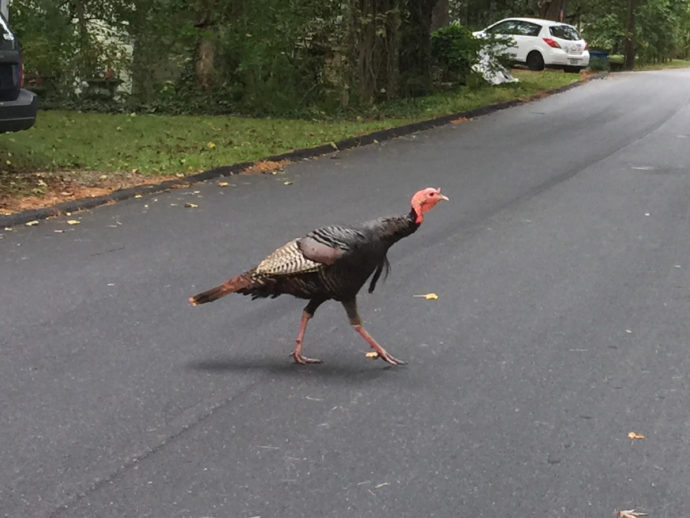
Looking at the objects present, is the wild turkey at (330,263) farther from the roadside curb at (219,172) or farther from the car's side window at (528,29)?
the car's side window at (528,29)

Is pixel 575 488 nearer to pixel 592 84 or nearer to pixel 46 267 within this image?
pixel 46 267

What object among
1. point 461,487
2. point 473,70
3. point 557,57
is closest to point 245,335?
point 461,487

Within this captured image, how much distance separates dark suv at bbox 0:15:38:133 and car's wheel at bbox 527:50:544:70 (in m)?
25.4

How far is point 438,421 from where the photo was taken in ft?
14.8

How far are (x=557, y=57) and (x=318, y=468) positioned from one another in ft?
101

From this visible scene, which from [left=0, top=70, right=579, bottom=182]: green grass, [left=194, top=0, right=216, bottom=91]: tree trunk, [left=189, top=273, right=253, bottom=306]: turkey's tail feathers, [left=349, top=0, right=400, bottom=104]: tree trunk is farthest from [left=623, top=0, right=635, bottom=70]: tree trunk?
[left=189, top=273, right=253, bottom=306]: turkey's tail feathers

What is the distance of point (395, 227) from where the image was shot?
4887 millimetres

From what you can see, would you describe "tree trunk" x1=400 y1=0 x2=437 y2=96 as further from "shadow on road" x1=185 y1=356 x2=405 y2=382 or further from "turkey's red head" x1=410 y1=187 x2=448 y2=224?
"turkey's red head" x1=410 y1=187 x2=448 y2=224

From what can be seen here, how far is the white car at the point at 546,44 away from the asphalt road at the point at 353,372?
24.1 metres

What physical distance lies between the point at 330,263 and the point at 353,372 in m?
0.68

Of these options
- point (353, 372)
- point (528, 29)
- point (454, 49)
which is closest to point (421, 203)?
point (353, 372)

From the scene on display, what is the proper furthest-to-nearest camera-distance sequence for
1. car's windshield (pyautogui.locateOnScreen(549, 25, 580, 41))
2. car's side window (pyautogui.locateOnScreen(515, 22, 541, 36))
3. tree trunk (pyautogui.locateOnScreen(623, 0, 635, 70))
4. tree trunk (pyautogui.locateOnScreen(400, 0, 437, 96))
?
tree trunk (pyautogui.locateOnScreen(623, 0, 635, 70)), car's side window (pyautogui.locateOnScreen(515, 22, 541, 36)), car's windshield (pyautogui.locateOnScreen(549, 25, 580, 41)), tree trunk (pyautogui.locateOnScreen(400, 0, 437, 96))

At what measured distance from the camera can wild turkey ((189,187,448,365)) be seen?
15.8ft

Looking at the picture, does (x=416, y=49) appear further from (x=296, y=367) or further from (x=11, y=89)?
(x=296, y=367)
